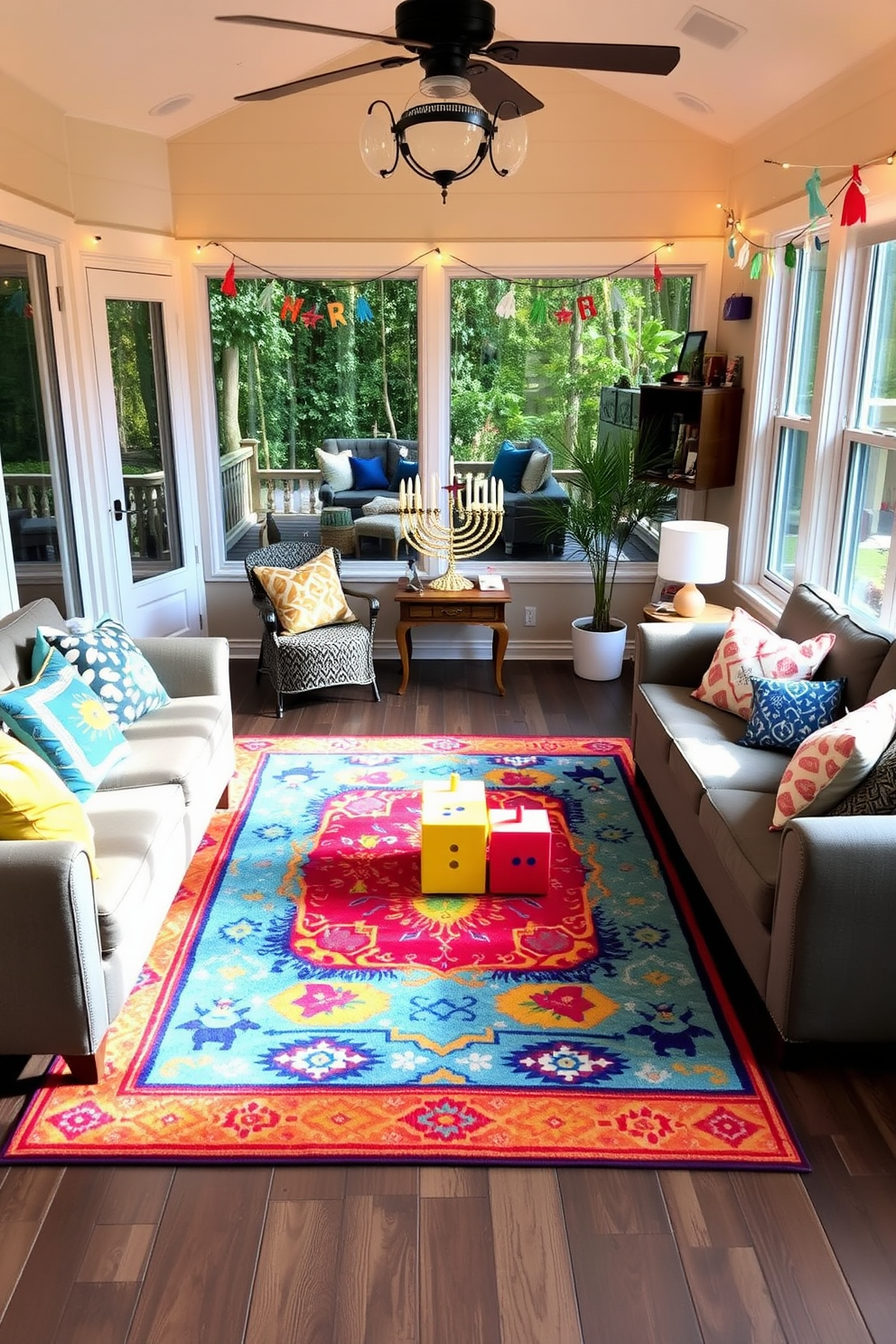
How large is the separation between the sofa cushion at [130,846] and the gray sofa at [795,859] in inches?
66.2

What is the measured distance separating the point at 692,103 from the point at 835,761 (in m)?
3.83

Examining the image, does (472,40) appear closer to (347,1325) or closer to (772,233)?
(347,1325)

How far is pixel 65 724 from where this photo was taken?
10.7ft

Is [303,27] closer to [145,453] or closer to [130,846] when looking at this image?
[130,846]

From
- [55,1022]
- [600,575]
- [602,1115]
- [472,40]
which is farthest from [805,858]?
[600,575]

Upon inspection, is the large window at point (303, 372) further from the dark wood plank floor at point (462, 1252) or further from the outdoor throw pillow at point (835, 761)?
the dark wood plank floor at point (462, 1252)

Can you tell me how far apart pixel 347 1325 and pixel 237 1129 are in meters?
0.61

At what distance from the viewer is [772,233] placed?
16.1 ft

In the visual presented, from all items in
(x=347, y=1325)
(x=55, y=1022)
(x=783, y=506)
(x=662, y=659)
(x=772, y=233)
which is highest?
(x=772, y=233)

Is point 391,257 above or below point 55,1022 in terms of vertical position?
above

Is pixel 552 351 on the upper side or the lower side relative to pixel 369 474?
upper

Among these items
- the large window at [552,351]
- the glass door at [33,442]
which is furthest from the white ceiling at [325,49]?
the large window at [552,351]

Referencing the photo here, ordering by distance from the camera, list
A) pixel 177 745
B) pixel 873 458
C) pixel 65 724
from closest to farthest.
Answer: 1. pixel 65 724
2. pixel 177 745
3. pixel 873 458

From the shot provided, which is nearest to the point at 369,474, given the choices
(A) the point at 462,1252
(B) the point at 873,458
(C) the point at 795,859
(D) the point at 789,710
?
(B) the point at 873,458
